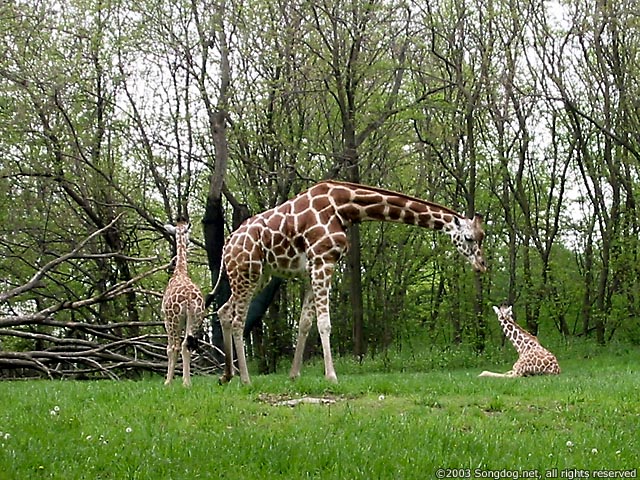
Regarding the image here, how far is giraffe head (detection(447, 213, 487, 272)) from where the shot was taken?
11.2 m

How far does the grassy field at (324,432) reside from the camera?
256 inches

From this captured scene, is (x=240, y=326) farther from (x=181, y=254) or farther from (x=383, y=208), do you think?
(x=383, y=208)

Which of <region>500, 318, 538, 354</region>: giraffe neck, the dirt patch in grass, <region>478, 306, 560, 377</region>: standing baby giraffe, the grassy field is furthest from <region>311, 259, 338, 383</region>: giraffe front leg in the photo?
<region>500, 318, 538, 354</region>: giraffe neck

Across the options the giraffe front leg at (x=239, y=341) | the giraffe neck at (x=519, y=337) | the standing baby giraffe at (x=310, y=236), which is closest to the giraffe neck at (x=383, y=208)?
the standing baby giraffe at (x=310, y=236)

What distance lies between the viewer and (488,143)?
83.7ft

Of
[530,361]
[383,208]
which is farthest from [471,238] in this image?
[530,361]

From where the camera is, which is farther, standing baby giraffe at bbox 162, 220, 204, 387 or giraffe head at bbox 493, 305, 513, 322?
giraffe head at bbox 493, 305, 513, 322

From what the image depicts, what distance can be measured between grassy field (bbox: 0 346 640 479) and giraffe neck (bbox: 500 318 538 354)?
4.70 metres

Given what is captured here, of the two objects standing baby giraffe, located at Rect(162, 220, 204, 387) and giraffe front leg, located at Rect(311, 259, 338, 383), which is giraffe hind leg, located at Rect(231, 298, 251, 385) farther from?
giraffe front leg, located at Rect(311, 259, 338, 383)

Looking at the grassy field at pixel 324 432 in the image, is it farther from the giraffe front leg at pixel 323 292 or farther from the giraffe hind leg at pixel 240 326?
the giraffe hind leg at pixel 240 326

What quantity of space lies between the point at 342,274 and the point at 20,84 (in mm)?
11579

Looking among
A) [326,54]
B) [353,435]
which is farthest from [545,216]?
[353,435]

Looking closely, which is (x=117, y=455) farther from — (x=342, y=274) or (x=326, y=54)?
(x=342, y=274)

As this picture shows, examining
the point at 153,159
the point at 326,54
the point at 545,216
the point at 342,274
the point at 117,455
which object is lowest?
the point at 117,455
